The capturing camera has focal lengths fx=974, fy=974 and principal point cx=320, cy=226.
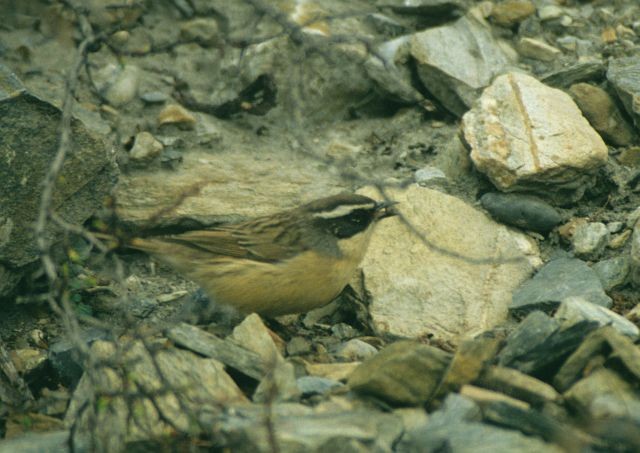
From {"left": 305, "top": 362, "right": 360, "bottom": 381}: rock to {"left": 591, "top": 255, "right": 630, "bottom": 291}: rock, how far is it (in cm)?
210

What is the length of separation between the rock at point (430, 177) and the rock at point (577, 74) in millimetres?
1382

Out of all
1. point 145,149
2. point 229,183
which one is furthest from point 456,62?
point 145,149

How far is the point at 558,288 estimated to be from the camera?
278 inches

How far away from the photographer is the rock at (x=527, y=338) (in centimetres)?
588

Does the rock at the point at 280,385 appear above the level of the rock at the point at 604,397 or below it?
below

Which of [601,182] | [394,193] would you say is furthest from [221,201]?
[601,182]

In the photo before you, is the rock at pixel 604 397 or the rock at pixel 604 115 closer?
the rock at pixel 604 397

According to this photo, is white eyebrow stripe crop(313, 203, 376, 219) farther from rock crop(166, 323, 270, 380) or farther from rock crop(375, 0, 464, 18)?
rock crop(375, 0, 464, 18)

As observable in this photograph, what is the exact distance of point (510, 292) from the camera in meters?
7.44

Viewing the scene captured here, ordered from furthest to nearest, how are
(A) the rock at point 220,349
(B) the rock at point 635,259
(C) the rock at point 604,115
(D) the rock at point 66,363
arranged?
A: (C) the rock at point 604,115
(B) the rock at point 635,259
(D) the rock at point 66,363
(A) the rock at point 220,349

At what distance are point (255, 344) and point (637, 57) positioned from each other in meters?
5.00

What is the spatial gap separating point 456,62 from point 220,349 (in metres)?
4.46

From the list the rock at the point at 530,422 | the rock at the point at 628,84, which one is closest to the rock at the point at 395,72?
the rock at the point at 628,84

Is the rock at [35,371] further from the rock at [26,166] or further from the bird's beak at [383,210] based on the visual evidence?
the bird's beak at [383,210]
